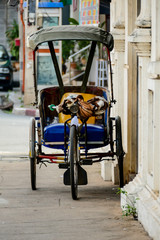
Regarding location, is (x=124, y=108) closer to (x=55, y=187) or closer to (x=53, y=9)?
(x=55, y=187)

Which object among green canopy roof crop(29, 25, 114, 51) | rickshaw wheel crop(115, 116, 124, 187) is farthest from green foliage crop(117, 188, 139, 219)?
green canopy roof crop(29, 25, 114, 51)

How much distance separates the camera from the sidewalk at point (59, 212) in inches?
248

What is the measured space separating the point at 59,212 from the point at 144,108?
1500 mm

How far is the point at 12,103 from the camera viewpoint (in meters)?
20.7

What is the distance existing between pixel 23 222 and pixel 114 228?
95cm

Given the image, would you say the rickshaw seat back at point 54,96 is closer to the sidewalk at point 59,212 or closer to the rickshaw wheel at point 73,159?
Result: the sidewalk at point 59,212

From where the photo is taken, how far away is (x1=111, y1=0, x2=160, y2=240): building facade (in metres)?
6.16

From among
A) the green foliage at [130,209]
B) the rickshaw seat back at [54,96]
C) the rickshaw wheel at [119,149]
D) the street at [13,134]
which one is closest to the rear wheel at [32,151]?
the rickshaw seat back at [54,96]

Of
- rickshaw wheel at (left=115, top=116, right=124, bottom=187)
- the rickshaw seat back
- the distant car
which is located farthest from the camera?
the distant car

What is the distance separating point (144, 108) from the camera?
6.77 metres

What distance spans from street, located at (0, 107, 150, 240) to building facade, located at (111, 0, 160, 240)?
30 centimetres

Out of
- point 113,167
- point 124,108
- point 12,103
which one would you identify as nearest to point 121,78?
point 124,108

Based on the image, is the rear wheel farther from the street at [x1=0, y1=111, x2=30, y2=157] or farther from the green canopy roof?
the street at [x1=0, y1=111, x2=30, y2=157]

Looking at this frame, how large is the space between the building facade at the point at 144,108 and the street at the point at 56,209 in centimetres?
30
